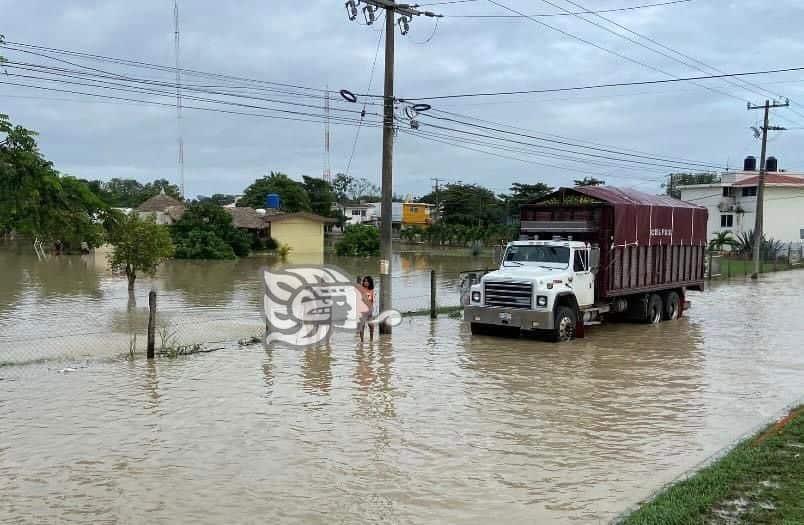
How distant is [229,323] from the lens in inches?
768

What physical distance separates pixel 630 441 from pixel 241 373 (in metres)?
6.74

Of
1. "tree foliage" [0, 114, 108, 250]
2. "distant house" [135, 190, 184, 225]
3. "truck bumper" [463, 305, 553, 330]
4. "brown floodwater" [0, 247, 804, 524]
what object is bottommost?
"brown floodwater" [0, 247, 804, 524]

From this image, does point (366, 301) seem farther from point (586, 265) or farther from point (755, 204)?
point (755, 204)

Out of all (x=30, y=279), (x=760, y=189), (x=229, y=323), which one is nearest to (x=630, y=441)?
(x=229, y=323)

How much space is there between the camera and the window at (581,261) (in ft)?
58.8

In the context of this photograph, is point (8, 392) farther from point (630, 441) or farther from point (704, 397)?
point (704, 397)

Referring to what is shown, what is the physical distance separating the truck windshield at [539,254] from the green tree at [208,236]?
39.1 meters

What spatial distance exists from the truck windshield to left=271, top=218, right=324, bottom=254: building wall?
1879 inches

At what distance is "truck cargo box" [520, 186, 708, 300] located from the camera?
18.8 metres

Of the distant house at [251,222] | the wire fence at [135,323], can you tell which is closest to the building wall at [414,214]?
the distant house at [251,222]

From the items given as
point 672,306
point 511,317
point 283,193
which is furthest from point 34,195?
point 283,193

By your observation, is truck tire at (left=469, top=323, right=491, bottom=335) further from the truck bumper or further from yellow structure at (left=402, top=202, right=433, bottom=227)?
yellow structure at (left=402, top=202, right=433, bottom=227)

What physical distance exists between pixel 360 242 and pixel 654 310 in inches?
1699

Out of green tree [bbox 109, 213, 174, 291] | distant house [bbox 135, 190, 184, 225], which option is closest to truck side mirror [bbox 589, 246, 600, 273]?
green tree [bbox 109, 213, 174, 291]
